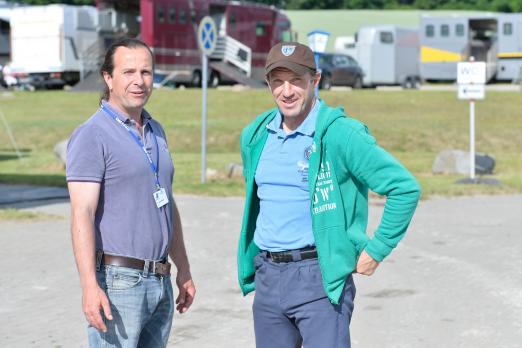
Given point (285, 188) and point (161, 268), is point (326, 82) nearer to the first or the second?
point (285, 188)

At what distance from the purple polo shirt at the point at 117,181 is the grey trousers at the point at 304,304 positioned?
51 centimetres

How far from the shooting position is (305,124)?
15.2 ft

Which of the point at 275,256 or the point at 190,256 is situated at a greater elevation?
the point at 275,256

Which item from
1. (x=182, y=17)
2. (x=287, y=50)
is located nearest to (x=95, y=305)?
(x=287, y=50)

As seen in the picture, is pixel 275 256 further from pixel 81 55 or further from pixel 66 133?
pixel 81 55

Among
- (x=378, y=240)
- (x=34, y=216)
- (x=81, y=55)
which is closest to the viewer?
(x=378, y=240)

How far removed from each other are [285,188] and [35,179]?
51.3ft

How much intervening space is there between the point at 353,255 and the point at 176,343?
315 cm

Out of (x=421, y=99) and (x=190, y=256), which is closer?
(x=190, y=256)

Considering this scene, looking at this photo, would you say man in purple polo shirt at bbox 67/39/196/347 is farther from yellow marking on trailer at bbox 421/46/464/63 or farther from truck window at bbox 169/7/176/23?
yellow marking on trailer at bbox 421/46/464/63

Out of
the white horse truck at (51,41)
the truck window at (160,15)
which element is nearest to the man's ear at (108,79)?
the truck window at (160,15)

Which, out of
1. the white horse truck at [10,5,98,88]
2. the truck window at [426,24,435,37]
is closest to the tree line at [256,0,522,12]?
the truck window at [426,24,435,37]

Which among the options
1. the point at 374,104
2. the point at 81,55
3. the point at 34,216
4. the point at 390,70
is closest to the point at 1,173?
the point at 34,216

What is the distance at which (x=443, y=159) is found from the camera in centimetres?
2097
